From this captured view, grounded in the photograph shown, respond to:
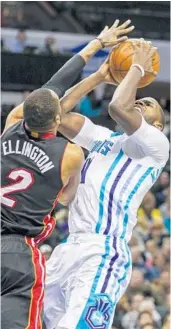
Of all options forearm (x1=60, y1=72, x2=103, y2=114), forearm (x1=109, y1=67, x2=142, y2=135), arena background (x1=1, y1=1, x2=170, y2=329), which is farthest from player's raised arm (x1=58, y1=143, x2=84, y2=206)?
Answer: arena background (x1=1, y1=1, x2=170, y2=329)

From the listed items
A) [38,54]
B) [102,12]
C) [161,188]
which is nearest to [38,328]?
[161,188]

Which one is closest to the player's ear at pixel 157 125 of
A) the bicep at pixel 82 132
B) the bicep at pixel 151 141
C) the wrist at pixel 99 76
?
the bicep at pixel 151 141

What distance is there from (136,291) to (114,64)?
5128mm

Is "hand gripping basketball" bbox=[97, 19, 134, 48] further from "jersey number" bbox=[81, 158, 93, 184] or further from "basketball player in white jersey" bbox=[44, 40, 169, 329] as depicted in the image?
"jersey number" bbox=[81, 158, 93, 184]

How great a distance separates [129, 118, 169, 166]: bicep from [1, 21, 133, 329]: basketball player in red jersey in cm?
65

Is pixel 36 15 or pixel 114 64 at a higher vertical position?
pixel 114 64

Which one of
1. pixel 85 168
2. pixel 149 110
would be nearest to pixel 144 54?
pixel 149 110

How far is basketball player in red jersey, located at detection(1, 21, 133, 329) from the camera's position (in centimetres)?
591

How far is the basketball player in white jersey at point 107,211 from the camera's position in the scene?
6445 mm

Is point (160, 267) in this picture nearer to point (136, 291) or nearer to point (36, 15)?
point (136, 291)

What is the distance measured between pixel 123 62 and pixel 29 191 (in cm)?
138

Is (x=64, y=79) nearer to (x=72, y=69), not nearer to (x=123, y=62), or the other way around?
(x=72, y=69)

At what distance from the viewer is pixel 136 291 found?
37.6ft

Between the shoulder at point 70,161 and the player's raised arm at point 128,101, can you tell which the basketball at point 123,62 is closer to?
the player's raised arm at point 128,101
